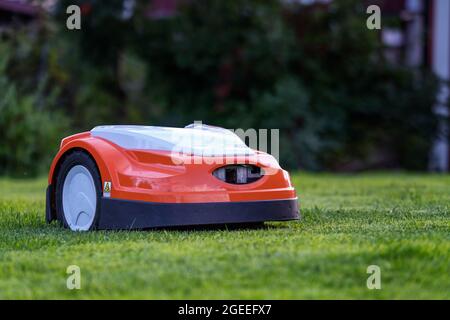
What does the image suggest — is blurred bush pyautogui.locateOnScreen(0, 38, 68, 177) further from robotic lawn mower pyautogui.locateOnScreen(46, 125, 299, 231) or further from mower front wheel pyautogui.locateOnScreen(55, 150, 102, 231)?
robotic lawn mower pyautogui.locateOnScreen(46, 125, 299, 231)

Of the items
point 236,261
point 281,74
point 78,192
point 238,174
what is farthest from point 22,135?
point 236,261

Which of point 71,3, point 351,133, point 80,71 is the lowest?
point 351,133

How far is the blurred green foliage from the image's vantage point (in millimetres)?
18328

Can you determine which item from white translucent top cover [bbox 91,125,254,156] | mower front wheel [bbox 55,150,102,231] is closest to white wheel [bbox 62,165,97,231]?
mower front wheel [bbox 55,150,102,231]

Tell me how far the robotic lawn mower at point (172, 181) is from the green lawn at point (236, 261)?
0.47 feet

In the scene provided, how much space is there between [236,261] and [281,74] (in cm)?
1440

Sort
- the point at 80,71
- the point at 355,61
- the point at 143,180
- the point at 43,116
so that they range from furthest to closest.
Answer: the point at 80,71
the point at 355,61
the point at 43,116
the point at 143,180

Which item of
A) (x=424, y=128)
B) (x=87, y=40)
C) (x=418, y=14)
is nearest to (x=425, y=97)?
(x=424, y=128)

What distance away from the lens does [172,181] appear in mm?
5688

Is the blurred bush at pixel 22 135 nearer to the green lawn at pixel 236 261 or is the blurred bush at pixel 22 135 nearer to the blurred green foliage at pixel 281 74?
the blurred green foliage at pixel 281 74

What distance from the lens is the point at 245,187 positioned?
5848mm

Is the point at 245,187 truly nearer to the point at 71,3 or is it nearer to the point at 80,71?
the point at 71,3
